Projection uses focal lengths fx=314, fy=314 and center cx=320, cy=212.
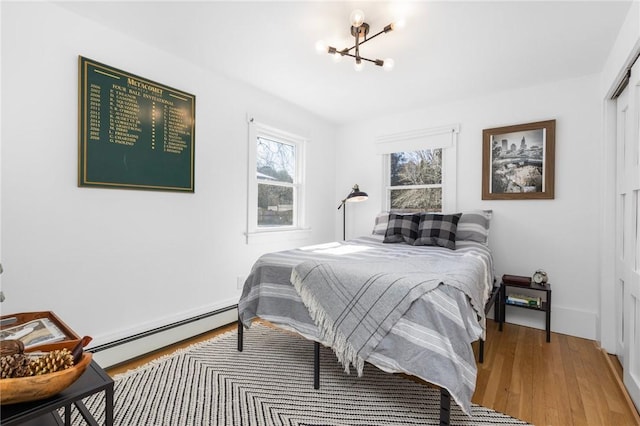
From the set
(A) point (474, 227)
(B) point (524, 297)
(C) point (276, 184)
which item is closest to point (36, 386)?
(C) point (276, 184)

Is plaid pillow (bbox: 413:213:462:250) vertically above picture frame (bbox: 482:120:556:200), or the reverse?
picture frame (bbox: 482:120:556:200)

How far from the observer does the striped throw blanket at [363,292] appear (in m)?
1.63

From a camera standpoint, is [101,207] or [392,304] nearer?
[392,304]

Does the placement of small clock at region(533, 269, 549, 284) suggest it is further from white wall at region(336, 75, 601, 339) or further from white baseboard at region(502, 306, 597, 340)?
white baseboard at region(502, 306, 597, 340)

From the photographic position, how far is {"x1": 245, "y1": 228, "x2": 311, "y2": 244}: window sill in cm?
335

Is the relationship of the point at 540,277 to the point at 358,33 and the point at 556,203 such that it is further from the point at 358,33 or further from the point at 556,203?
the point at 358,33

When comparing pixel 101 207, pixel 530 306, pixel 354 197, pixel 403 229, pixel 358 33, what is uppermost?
pixel 358 33

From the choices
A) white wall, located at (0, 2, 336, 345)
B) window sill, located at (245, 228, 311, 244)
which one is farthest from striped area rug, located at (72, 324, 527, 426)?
window sill, located at (245, 228, 311, 244)

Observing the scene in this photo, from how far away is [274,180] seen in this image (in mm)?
3707

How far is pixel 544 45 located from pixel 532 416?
8.33 feet

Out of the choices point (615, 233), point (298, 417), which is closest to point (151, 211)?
point (298, 417)

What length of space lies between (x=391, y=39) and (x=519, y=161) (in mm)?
1890

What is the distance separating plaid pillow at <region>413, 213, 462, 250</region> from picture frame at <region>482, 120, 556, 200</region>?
0.59 metres

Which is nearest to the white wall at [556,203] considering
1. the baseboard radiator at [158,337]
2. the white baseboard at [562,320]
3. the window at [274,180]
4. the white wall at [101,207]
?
the white baseboard at [562,320]
